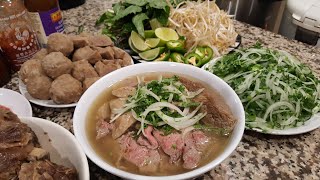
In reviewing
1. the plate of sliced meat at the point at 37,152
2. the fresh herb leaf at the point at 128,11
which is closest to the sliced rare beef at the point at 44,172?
the plate of sliced meat at the point at 37,152

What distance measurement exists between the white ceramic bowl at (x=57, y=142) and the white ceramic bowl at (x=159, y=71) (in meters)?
0.06

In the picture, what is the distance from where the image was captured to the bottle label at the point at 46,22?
1.54m

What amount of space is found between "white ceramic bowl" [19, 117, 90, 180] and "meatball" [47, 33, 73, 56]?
0.53 metres

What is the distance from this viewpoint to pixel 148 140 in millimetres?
950

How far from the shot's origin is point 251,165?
3.57 feet

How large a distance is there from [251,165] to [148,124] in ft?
1.44

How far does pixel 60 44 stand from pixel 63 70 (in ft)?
0.45

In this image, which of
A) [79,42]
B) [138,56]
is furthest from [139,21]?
[79,42]

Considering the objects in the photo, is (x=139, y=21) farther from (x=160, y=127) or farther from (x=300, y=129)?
(x=300, y=129)

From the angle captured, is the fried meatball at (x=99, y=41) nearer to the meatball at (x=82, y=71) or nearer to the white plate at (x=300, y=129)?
the meatball at (x=82, y=71)

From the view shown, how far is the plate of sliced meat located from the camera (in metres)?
0.73

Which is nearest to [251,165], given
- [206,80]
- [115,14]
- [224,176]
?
[224,176]

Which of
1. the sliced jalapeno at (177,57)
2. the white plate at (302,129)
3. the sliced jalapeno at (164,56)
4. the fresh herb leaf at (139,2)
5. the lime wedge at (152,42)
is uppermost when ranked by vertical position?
the fresh herb leaf at (139,2)

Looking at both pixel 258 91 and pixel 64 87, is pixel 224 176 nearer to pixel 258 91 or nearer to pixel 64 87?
pixel 258 91
